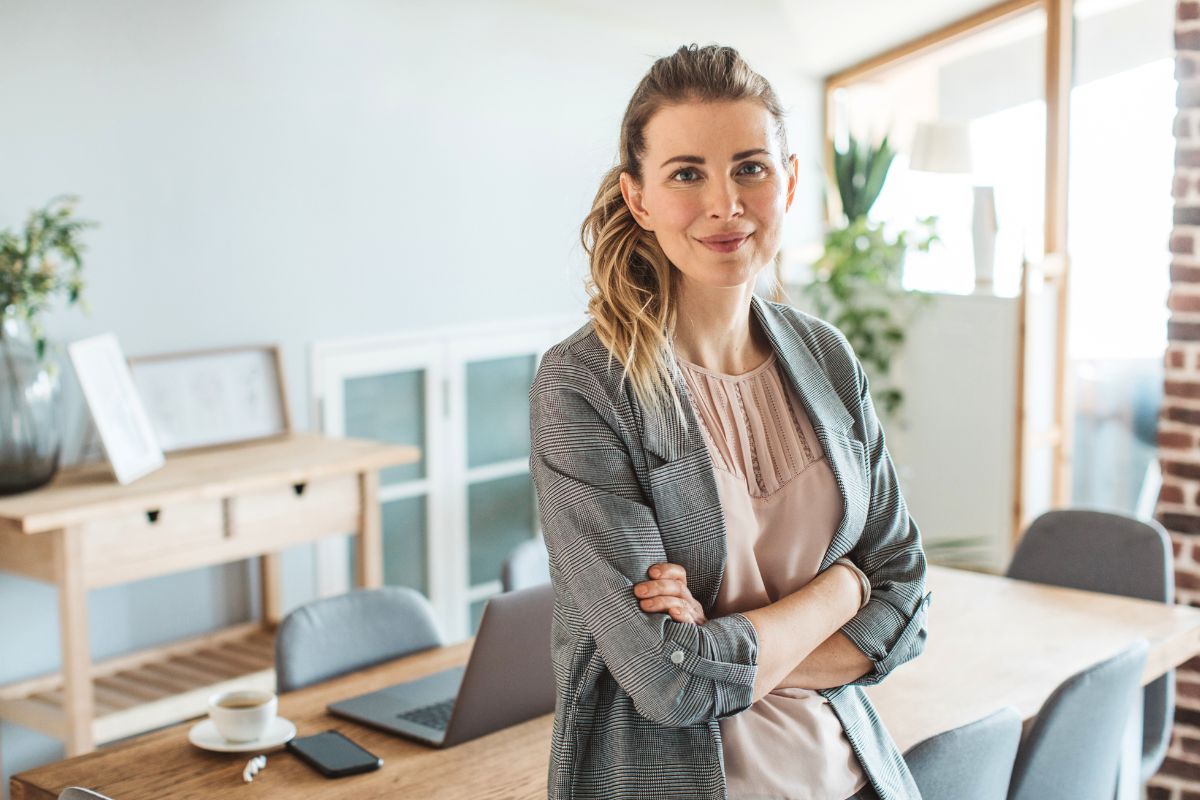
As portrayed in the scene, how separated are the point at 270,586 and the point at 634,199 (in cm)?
254

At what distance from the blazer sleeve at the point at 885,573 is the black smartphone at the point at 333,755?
29.8 inches

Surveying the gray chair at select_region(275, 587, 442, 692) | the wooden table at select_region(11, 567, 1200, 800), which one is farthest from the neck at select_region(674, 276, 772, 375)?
the gray chair at select_region(275, 587, 442, 692)

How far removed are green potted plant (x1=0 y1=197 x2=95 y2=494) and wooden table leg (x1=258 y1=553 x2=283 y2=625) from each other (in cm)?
88

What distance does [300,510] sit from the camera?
10.8ft

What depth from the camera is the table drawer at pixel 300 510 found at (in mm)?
3143

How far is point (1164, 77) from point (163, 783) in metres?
4.07

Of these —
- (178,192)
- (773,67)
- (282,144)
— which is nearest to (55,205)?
(178,192)

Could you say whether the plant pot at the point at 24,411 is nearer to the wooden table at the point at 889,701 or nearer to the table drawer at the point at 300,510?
the table drawer at the point at 300,510

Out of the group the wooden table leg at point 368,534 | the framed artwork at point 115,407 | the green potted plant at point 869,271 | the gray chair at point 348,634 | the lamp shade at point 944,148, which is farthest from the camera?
the green potted plant at point 869,271

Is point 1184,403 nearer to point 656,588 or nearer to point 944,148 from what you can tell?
point 944,148

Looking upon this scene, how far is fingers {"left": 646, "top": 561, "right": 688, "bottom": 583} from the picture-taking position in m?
1.38

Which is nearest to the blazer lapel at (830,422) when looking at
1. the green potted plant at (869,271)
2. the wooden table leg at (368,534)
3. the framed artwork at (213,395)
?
the wooden table leg at (368,534)

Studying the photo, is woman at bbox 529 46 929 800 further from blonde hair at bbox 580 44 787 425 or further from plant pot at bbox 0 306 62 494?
plant pot at bbox 0 306 62 494

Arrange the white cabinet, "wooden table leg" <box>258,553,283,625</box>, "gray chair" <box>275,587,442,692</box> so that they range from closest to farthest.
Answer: "gray chair" <box>275,587,442,692</box>, "wooden table leg" <box>258,553,283,625</box>, the white cabinet
